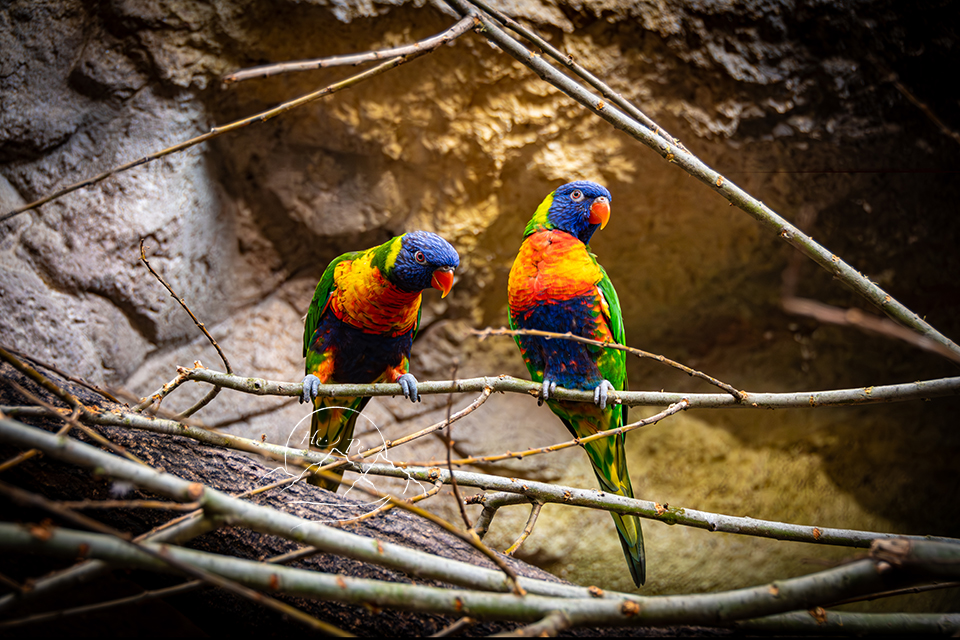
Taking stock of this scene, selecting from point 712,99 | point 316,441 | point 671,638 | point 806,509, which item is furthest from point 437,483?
point 806,509

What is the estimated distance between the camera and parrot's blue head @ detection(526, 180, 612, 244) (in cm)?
251

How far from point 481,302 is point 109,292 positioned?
2.25 m

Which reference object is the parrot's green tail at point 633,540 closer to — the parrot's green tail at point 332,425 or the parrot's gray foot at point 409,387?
the parrot's gray foot at point 409,387

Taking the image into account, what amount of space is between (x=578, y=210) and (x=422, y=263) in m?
0.84

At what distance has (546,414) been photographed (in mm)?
3959

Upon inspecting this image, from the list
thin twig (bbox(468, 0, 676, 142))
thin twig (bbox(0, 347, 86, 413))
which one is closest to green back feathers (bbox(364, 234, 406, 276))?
thin twig (bbox(468, 0, 676, 142))

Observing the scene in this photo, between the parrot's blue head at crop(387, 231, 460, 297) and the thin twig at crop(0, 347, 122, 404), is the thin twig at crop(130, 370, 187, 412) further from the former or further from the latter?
the parrot's blue head at crop(387, 231, 460, 297)

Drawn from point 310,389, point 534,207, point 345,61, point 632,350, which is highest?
point 345,61

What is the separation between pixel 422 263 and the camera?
7.30 ft

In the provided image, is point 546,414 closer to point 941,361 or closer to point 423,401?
point 423,401

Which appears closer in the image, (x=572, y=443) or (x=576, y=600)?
(x=576, y=600)

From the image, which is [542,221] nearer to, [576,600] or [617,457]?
[617,457]

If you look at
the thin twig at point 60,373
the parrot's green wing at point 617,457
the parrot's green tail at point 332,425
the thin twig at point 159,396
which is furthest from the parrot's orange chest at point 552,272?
the thin twig at point 60,373

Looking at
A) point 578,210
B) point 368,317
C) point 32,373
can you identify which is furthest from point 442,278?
point 32,373
